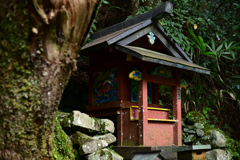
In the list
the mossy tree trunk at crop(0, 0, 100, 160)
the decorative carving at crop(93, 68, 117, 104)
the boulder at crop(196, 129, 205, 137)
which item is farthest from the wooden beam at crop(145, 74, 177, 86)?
the mossy tree trunk at crop(0, 0, 100, 160)

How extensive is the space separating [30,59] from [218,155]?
5177 mm

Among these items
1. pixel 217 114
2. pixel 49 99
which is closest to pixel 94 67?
pixel 49 99

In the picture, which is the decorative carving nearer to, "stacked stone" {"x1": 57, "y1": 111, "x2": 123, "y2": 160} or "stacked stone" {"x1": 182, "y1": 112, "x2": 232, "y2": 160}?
"stacked stone" {"x1": 57, "y1": 111, "x2": 123, "y2": 160}

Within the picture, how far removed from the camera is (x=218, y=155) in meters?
5.83

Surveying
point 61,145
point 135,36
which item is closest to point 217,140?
point 135,36

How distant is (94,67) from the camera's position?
5.95 metres

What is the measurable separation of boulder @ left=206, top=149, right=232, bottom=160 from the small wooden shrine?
2.72 ft

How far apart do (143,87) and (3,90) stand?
3.58m

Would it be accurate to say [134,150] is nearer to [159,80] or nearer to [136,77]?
[136,77]

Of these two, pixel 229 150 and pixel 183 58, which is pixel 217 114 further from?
pixel 183 58

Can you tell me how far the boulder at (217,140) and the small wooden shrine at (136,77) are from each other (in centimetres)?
89

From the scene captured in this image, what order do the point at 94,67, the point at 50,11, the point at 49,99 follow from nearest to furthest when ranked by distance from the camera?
the point at 50,11 < the point at 49,99 < the point at 94,67

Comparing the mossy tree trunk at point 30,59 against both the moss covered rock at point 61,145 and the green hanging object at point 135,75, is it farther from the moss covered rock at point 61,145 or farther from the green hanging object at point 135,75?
the green hanging object at point 135,75

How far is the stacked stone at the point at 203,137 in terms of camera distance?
5914 mm
